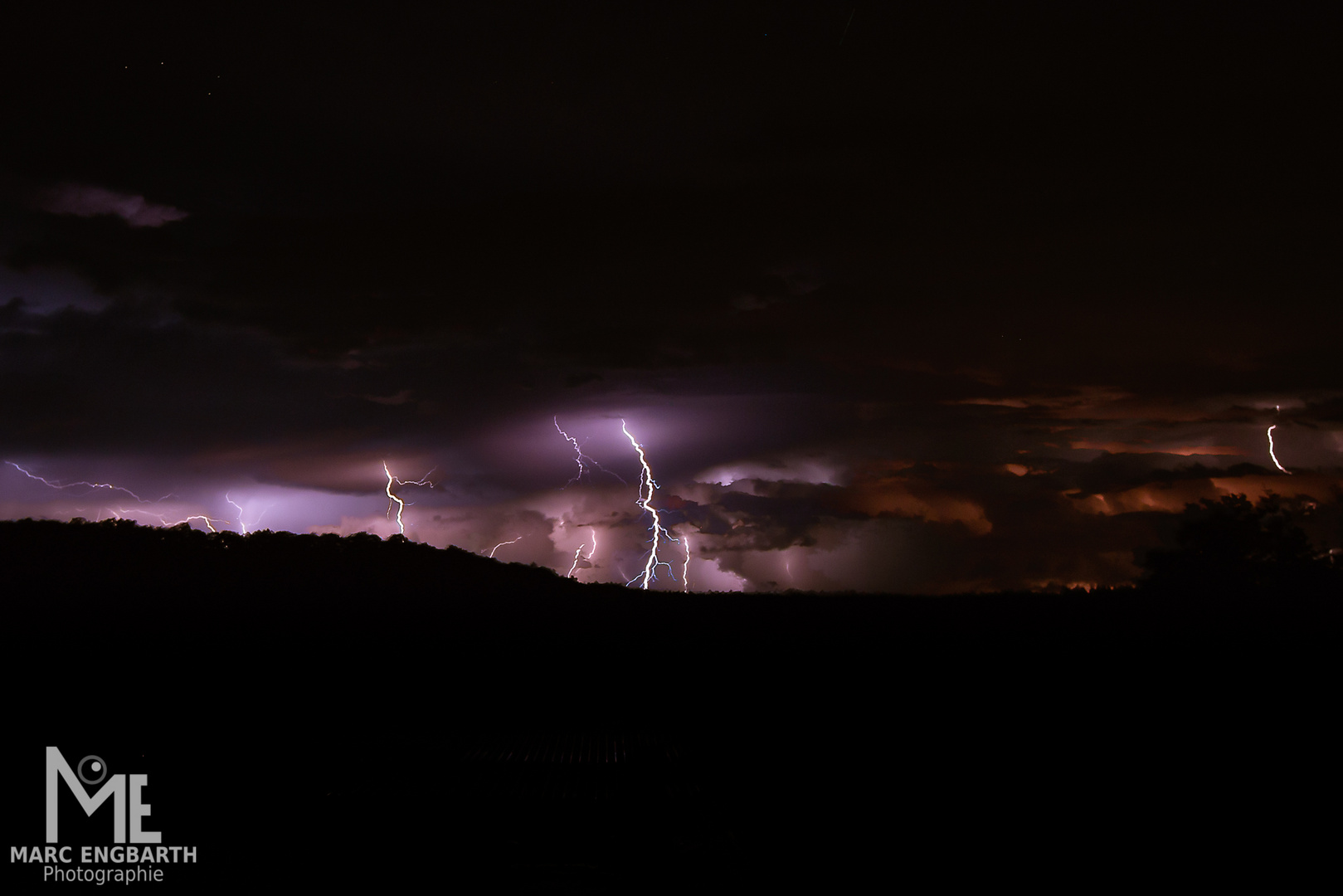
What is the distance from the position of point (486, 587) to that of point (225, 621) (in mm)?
13400

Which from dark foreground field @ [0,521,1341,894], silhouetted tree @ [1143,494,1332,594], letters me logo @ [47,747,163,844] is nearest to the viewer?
dark foreground field @ [0,521,1341,894]

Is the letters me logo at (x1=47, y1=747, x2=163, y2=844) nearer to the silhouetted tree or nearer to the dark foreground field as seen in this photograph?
the dark foreground field

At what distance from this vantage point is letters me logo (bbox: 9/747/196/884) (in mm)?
4035

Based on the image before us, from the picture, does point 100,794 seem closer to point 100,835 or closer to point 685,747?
point 100,835

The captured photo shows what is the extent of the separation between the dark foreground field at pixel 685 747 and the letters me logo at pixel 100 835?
8 centimetres

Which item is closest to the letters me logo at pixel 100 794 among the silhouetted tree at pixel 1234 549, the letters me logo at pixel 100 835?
the letters me logo at pixel 100 835

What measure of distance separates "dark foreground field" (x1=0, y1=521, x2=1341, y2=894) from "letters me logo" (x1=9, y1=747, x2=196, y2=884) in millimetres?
77

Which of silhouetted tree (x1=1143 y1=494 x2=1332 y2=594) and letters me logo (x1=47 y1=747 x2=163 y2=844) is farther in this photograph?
silhouetted tree (x1=1143 y1=494 x2=1332 y2=594)

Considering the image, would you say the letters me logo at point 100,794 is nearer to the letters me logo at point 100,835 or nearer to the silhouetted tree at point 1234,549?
the letters me logo at point 100,835

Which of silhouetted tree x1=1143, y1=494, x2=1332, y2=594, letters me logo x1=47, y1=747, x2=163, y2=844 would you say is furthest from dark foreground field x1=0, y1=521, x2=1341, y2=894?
silhouetted tree x1=1143, y1=494, x2=1332, y2=594

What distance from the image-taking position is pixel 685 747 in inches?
257

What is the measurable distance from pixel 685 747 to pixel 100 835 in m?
3.97

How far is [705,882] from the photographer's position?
12.8 feet

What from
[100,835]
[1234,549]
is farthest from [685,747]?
[1234,549]
